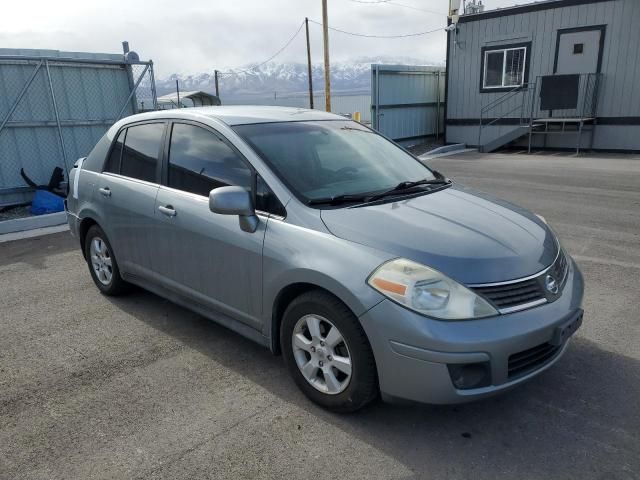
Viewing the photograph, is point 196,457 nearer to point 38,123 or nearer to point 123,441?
point 123,441

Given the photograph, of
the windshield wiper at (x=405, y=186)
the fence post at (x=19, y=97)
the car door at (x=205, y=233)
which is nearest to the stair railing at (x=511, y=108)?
the fence post at (x=19, y=97)

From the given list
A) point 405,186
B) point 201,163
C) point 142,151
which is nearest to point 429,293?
point 405,186

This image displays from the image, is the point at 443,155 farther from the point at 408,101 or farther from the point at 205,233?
the point at 205,233

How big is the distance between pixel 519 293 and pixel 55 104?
357 inches

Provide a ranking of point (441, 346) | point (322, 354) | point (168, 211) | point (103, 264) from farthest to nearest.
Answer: point (103, 264) → point (168, 211) → point (322, 354) → point (441, 346)

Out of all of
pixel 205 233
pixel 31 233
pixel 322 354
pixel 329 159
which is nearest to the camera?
pixel 322 354

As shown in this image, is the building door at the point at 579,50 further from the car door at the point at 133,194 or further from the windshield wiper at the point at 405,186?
the car door at the point at 133,194

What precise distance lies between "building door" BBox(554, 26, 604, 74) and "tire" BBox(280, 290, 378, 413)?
15639 millimetres

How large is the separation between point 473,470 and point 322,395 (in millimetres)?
887

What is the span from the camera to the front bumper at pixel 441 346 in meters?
2.45

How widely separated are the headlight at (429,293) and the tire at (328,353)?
0.28 m

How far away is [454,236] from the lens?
2816 millimetres

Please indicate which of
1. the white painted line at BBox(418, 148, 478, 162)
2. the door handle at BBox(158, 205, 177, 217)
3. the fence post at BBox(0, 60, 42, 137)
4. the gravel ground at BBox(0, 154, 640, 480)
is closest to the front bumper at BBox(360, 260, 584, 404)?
the gravel ground at BBox(0, 154, 640, 480)

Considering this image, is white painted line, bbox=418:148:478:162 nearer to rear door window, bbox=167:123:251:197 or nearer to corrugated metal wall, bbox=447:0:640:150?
corrugated metal wall, bbox=447:0:640:150
